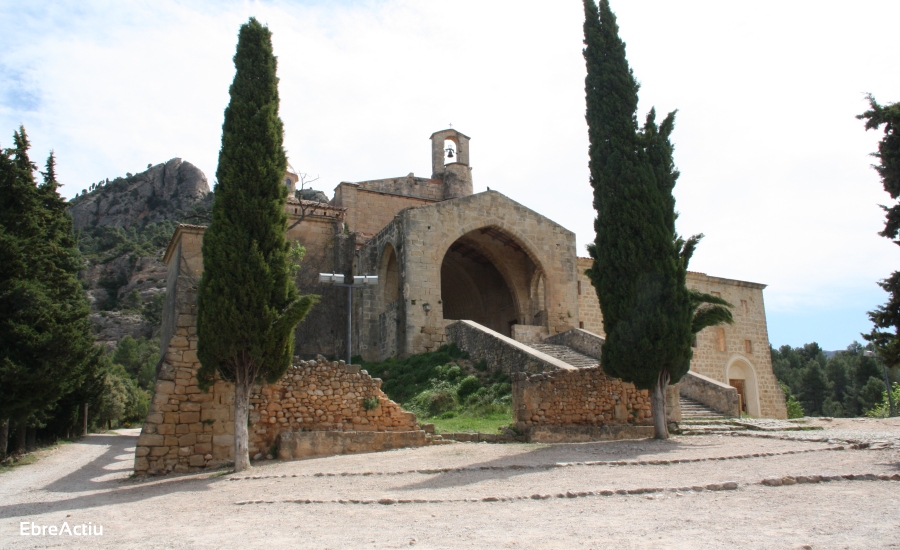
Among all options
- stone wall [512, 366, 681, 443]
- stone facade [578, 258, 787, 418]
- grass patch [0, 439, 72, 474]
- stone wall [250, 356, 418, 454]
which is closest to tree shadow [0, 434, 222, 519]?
stone wall [250, 356, 418, 454]

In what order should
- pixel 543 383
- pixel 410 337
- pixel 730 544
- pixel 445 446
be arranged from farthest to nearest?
pixel 410 337
pixel 543 383
pixel 445 446
pixel 730 544

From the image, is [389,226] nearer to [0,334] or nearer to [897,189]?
[0,334]

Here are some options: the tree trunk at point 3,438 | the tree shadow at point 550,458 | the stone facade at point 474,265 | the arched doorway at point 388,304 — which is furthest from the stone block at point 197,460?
the arched doorway at point 388,304

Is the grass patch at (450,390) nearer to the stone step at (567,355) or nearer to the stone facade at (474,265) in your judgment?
the stone facade at (474,265)

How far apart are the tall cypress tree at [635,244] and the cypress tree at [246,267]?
606 cm

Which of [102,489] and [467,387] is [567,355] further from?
[102,489]

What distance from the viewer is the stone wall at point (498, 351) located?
14797 mm

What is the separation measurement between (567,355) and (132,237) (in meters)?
68.7

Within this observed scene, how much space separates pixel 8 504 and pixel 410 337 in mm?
13757

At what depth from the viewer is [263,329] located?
1000 centimetres

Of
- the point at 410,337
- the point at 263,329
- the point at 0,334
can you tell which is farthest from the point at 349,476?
the point at 410,337

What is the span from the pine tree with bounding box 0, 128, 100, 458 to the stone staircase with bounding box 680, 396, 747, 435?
1335cm

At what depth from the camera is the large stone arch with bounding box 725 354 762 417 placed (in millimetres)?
28938

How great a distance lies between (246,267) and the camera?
1000 cm
